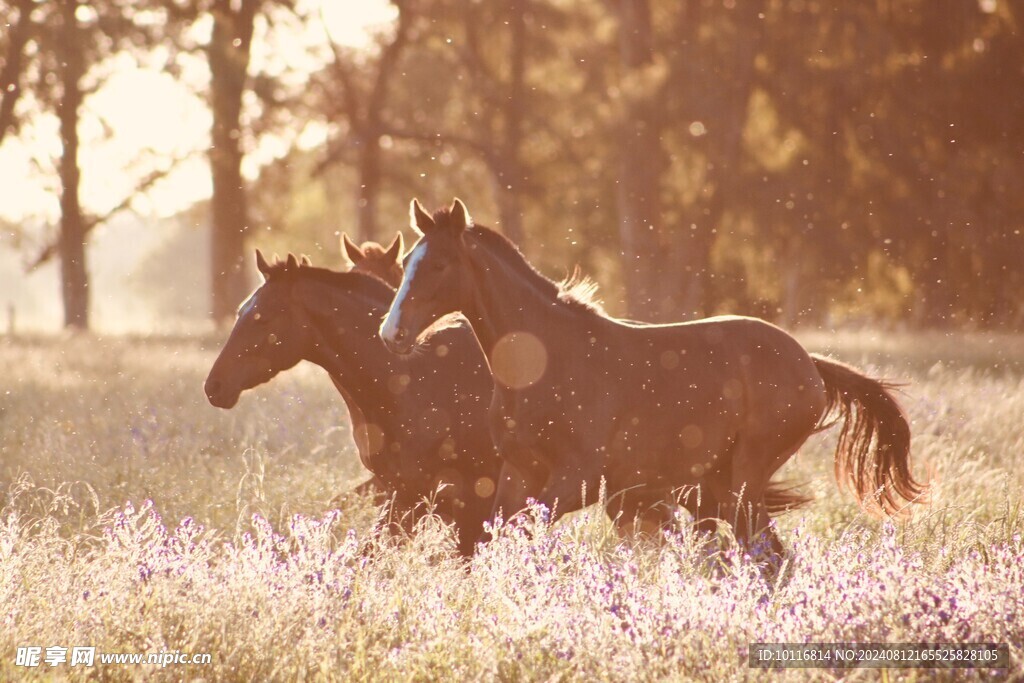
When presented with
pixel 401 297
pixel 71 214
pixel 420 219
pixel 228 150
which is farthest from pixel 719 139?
pixel 401 297

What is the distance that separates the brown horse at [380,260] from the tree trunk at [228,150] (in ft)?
48.1

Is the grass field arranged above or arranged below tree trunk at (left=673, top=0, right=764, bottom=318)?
below

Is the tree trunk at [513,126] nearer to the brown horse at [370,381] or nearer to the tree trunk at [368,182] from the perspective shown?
the tree trunk at [368,182]

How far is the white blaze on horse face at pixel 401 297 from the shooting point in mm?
5230

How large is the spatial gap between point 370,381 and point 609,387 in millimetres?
1503

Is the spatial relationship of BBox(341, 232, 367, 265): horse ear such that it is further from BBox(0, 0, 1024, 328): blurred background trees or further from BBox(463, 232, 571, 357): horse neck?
BBox(0, 0, 1024, 328): blurred background trees

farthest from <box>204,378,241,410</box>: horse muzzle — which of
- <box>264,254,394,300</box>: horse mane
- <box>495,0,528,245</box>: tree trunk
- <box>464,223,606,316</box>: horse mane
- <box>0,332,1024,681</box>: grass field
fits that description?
<box>495,0,528,245</box>: tree trunk

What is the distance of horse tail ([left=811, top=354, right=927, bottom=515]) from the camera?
643 centimetres

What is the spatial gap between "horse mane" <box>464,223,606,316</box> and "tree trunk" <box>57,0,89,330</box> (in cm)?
1735

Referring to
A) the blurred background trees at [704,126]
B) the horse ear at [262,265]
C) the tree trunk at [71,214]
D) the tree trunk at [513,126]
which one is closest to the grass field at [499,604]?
the horse ear at [262,265]

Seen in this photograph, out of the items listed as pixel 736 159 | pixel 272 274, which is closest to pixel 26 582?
pixel 272 274

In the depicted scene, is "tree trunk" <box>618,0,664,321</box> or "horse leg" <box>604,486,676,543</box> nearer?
"horse leg" <box>604,486,676,543</box>

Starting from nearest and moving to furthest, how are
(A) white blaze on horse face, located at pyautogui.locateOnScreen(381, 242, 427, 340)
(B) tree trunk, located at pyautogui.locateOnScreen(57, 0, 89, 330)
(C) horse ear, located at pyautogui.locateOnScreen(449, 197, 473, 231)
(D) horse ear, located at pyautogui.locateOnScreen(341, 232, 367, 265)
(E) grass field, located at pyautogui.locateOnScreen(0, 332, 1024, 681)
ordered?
(E) grass field, located at pyautogui.locateOnScreen(0, 332, 1024, 681) → (A) white blaze on horse face, located at pyautogui.locateOnScreen(381, 242, 427, 340) → (C) horse ear, located at pyautogui.locateOnScreen(449, 197, 473, 231) → (D) horse ear, located at pyautogui.locateOnScreen(341, 232, 367, 265) → (B) tree trunk, located at pyautogui.locateOnScreen(57, 0, 89, 330)

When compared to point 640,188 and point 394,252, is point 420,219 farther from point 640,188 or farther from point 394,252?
point 640,188
